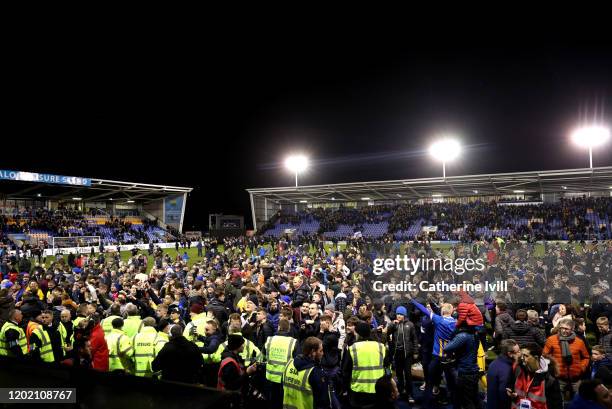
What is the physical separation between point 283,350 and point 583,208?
3299 centimetres

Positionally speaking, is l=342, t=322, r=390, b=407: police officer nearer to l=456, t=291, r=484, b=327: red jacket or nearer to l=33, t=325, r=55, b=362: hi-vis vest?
l=456, t=291, r=484, b=327: red jacket

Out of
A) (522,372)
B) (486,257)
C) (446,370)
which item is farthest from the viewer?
(486,257)

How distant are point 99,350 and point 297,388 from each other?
2.76m

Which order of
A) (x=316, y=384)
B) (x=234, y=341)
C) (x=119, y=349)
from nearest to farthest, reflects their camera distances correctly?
(x=316, y=384)
(x=234, y=341)
(x=119, y=349)

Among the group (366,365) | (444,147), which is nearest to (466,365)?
(366,365)

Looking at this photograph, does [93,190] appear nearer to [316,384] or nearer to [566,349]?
[316,384]

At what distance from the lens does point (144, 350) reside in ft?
14.7

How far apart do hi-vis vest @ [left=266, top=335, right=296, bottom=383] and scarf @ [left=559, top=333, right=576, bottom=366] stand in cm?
343

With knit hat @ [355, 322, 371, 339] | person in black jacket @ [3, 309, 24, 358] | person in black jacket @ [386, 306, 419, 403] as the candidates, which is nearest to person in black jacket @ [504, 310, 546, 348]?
person in black jacket @ [386, 306, 419, 403]

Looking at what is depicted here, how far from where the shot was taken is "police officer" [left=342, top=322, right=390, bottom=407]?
12.9 ft

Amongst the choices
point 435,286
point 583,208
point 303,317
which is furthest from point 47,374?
point 583,208

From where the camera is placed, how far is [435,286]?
29.3 ft

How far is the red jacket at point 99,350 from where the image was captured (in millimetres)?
4620

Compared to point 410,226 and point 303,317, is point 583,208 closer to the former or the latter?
point 410,226
